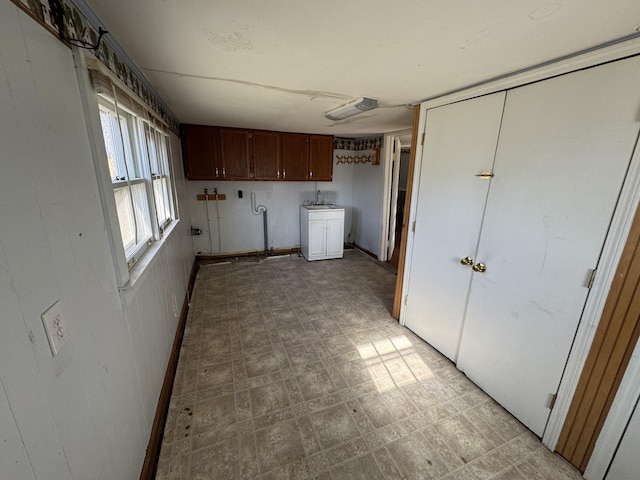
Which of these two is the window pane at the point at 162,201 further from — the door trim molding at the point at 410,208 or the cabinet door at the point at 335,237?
the cabinet door at the point at 335,237

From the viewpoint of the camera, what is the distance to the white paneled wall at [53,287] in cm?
57

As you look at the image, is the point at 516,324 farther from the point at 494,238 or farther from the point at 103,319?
the point at 103,319

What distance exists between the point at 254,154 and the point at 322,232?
5.21 ft

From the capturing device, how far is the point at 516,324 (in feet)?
5.20

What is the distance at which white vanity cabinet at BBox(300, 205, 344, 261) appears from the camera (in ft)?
13.9

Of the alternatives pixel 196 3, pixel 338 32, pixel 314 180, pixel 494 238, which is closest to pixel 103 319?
pixel 196 3

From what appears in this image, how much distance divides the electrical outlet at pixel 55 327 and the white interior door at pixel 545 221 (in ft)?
6.78

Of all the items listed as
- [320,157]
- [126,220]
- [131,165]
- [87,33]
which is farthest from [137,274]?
[320,157]

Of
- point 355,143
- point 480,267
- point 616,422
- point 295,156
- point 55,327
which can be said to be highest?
point 355,143

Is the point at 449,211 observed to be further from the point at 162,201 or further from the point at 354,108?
the point at 162,201

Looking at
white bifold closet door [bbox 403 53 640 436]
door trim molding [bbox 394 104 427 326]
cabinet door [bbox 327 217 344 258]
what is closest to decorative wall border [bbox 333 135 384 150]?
cabinet door [bbox 327 217 344 258]

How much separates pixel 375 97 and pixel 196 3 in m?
1.45

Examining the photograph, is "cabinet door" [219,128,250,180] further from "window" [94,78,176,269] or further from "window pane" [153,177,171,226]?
"window" [94,78,176,269]

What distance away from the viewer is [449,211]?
1.98m
